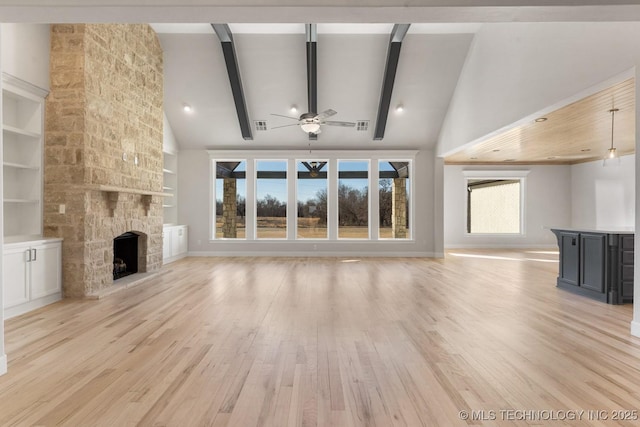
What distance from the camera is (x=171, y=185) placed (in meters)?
9.74

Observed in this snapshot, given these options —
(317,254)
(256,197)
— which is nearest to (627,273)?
(317,254)

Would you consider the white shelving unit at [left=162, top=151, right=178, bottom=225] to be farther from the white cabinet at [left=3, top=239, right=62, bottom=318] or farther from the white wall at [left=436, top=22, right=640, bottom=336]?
the white wall at [left=436, top=22, right=640, bottom=336]

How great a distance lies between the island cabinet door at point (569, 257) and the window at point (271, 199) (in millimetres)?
6454

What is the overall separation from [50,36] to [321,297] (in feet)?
17.2

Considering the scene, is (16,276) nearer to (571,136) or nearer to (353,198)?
(353,198)

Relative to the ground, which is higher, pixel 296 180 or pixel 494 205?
pixel 296 180

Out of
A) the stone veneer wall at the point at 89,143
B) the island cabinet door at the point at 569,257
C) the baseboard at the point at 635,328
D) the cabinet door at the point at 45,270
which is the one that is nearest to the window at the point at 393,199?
the island cabinet door at the point at 569,257

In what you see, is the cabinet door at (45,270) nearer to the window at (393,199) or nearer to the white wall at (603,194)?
the window at (393,199)

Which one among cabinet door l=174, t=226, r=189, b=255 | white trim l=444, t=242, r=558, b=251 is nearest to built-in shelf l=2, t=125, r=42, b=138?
cabinet door l=174, t=226, r=189, b=255

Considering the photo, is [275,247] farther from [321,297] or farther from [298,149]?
[321,297]

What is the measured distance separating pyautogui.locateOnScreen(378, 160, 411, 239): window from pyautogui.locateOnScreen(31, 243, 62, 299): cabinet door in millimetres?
7311

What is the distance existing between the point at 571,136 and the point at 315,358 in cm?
713

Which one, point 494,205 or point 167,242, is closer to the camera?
point 167,242

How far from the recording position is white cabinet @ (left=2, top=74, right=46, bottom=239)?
4812 millimetres
